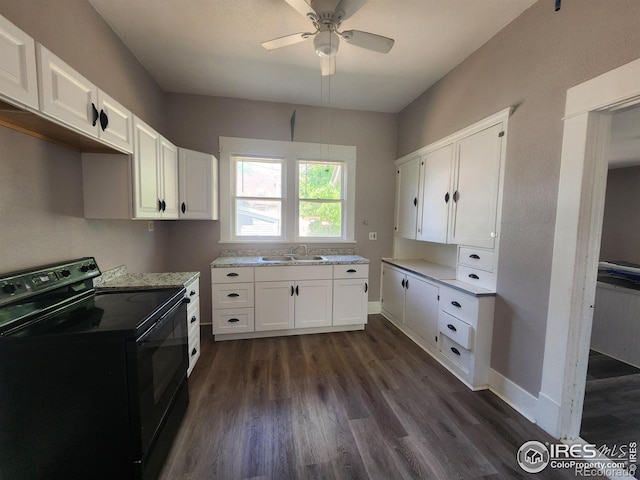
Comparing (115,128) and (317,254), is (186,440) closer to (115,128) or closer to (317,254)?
(115,128)

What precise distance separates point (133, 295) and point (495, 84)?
312cm

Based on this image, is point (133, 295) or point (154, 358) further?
point (133, 295)

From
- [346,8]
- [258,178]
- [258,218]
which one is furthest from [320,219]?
[346,8]

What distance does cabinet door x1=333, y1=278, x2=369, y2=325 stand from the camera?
10.2 feet

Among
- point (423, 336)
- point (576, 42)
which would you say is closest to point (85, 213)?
point (423, 336)

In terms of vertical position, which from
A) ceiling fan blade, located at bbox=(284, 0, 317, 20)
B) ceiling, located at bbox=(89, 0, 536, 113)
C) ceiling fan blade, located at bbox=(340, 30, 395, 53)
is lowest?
ceiling fan blade, located at bbox=(340, 30, 395, 53)

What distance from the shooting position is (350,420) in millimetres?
1793

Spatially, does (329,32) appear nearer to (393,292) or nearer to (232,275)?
(232,275)

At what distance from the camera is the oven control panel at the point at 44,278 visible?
1.20 meters

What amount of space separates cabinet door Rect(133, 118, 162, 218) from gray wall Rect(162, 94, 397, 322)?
3.38 feet

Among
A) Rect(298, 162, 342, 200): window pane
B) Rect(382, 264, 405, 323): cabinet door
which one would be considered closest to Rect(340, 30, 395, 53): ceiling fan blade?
Rect(298, 162, 342, 200): window pane

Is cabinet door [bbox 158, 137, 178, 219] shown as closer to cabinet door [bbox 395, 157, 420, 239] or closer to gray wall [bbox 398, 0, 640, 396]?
cabinet door [bbox 395, 157, 420, 239]

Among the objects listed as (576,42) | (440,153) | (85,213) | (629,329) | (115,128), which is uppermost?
(576,42)

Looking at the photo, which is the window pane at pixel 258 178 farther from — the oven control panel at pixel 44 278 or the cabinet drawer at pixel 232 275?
the oven control panel at pixel 44 278
